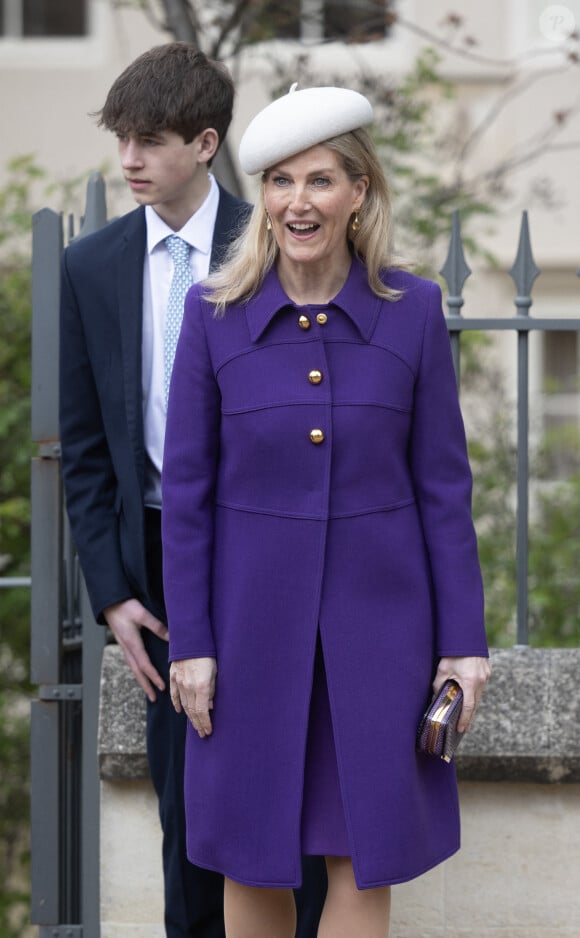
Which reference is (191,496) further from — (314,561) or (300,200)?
(300,200)

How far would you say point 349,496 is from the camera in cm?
291

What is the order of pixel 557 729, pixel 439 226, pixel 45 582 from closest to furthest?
pixel 557 729, pixel 45 582, pixel 439 226

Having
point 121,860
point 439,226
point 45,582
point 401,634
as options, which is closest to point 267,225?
point 401,634

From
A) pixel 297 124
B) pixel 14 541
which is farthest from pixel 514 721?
pixel 14 541

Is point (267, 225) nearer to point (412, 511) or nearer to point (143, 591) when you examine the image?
point (412, 511)

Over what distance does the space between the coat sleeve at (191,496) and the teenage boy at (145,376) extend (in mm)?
347

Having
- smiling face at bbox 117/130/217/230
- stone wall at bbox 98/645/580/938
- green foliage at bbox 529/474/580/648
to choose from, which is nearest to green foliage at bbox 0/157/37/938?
green foliage at bbox 529/474/580/648

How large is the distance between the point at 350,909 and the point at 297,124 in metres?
1.41

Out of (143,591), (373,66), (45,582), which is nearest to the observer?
(143,591)

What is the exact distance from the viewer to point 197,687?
9.59ft

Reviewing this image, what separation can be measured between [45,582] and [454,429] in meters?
1.31

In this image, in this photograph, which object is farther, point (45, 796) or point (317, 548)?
point (45, 796)

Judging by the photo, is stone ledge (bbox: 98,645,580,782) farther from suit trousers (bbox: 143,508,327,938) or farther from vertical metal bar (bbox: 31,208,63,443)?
vertical metal bar (bbox: 31,208,63,443)

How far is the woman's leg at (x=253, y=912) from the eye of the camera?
119 inches
